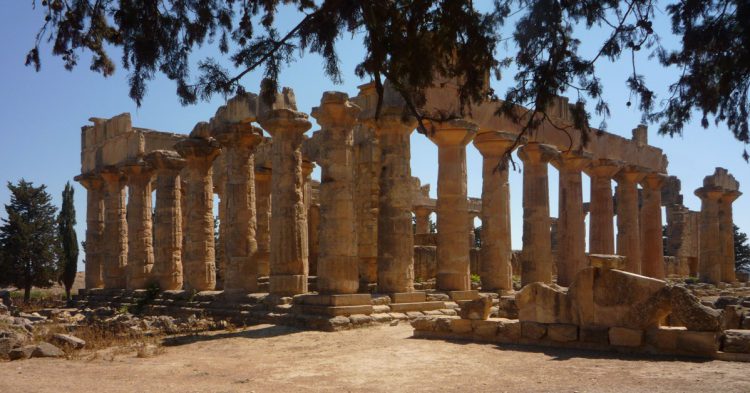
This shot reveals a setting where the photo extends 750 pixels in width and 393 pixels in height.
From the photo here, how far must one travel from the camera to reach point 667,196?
127 feet

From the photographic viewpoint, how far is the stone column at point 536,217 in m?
21.4

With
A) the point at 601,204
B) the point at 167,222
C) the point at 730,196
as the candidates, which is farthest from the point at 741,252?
the point at 167,222

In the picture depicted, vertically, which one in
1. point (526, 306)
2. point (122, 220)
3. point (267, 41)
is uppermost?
point (267, 41)

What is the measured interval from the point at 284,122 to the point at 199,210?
18.6 feet

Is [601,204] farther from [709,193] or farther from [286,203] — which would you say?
[286,203]

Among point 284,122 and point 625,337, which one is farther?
point 284,122

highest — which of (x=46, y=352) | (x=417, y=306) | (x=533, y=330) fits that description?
(x=533, y=330)

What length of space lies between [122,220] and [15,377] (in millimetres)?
18300

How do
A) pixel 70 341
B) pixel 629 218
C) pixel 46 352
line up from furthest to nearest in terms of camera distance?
pixel 629 218
pixel 70 341
pixel 46 352

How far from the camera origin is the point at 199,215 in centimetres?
2169

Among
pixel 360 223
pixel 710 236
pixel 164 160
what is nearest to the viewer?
pixel 360 223

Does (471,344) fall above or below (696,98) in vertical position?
below

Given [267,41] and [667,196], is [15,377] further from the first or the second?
[667,196]

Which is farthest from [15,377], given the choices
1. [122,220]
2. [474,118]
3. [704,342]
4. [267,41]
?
[122,220]
